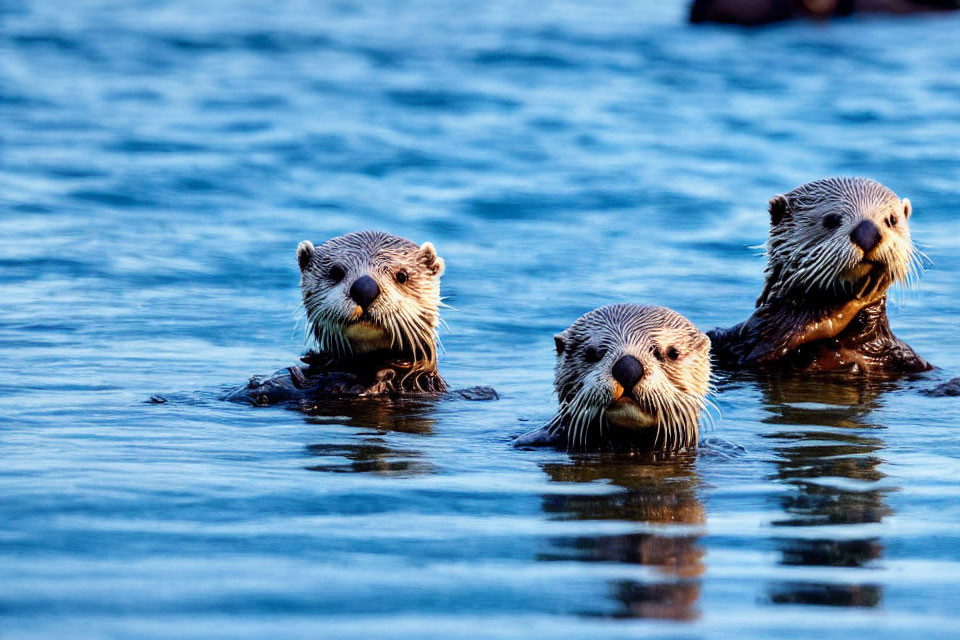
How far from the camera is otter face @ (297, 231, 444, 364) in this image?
27.1ft

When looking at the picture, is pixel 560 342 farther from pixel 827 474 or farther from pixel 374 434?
pixel 827 474

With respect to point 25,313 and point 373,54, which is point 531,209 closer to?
point 25,313

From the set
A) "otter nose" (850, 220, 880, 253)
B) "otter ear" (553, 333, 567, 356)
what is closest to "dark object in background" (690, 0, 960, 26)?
"otter nose" (850, 220, 880, 253)

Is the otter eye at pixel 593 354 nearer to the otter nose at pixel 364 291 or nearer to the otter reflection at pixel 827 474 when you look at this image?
the otter reflection at pixel 827 474

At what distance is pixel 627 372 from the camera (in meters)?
6.56

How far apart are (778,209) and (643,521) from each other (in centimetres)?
428

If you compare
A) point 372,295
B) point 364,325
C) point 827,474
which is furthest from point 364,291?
point 827,474

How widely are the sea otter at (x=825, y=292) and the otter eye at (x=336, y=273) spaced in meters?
2.68

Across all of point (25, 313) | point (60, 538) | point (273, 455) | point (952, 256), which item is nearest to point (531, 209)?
point (952, 256)

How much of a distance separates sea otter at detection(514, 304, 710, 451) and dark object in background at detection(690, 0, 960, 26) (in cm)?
2024

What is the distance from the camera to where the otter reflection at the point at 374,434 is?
6.81 m

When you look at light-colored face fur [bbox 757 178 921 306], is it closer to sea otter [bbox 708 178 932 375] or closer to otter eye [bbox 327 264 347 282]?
sea otter [bbox 708 178 932 375]

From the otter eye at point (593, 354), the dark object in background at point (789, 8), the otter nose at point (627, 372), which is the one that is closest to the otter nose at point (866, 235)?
the otter eye at point (593, 354)

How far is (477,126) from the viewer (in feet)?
65.6
